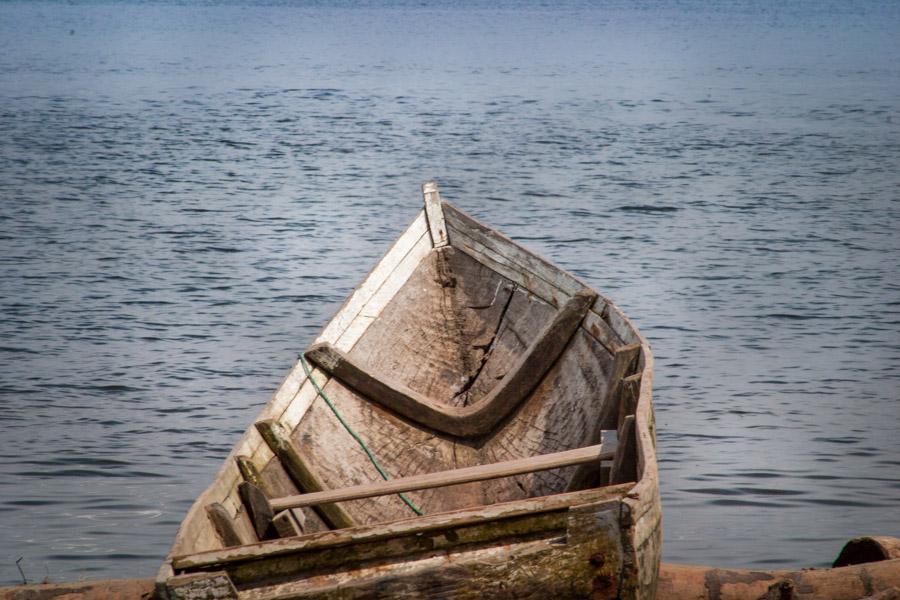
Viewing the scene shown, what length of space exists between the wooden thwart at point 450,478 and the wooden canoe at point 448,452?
0.05 ft

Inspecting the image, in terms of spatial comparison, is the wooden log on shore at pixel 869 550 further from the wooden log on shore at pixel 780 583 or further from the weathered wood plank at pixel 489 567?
the weathered wood plank at pixel 489 567

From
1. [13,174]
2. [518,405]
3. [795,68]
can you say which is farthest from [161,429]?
[795,68]

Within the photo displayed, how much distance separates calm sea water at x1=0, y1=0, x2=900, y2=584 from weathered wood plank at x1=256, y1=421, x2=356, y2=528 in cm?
142

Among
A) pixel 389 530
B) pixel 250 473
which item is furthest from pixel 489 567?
pixel 250 473

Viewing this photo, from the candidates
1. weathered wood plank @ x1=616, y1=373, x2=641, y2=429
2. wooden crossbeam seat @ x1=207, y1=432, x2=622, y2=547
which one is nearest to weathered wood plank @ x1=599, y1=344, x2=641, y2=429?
weathered wood plank @ x1=616, y1=373, x2=641, y2=429

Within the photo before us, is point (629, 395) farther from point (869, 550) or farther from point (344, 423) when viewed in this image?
point (344, 423)

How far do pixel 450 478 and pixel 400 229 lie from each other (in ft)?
46.2

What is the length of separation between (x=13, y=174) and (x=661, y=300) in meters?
15.4

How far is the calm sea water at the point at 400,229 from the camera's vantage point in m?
9.27

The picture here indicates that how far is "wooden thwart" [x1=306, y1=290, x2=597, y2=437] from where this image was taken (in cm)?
833

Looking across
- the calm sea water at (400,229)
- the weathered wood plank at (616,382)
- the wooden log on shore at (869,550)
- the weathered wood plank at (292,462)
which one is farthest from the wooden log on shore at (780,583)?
the weathered wood plank at (292,462)

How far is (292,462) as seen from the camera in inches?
288

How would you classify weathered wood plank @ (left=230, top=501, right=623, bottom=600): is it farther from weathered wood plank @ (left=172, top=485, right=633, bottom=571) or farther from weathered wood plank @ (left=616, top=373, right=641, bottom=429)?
weathered wood plank @ (left=616, top=373, right=641, bottom=429)

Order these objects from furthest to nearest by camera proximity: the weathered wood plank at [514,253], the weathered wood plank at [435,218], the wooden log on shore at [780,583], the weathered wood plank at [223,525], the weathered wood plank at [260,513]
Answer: the weathered wood plank at [435,218], the weathered wood plank at [514,253], the weathered wood plank at [260,513], the wooden log on shore at [780,583], the weathered wood plank at [223,525]
